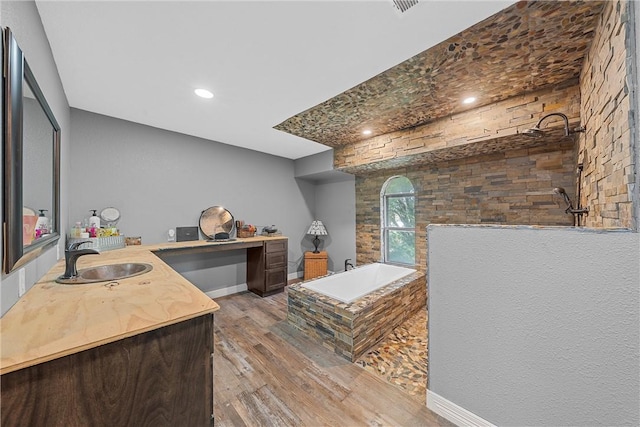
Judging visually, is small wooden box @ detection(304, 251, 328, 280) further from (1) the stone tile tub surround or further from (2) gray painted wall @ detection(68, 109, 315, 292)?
(1) the stone tile tub surround

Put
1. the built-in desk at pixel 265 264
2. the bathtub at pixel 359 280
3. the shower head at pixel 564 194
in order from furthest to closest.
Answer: the built-in desk at pixel 265 264, the bathtub at pixel 359 280, the shower head at pixel 564 194

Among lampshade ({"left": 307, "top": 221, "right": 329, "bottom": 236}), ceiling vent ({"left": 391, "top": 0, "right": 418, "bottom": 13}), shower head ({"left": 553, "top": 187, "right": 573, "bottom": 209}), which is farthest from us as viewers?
lampshade ({"left": 307, "top": 221, "right": 329, "bottom": 236})

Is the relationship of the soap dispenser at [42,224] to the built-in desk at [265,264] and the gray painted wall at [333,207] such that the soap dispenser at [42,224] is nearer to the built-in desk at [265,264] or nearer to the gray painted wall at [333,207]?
the built-in desk at [265,264]

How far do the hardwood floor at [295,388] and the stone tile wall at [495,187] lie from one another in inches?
90.5

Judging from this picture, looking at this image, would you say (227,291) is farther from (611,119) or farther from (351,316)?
(611,119)

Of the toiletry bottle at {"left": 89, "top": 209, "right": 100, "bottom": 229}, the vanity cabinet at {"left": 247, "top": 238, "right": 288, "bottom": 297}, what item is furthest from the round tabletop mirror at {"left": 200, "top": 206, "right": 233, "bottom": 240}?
the toiletry bottle at {"left": 89, "top": 209, "right": 100, "bottom": 229}

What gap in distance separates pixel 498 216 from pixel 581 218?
0.99 m

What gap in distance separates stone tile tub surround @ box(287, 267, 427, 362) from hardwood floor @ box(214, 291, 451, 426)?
0.12 meters

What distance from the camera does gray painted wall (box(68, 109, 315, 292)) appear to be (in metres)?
2.70

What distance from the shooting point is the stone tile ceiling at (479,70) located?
1.42 meters

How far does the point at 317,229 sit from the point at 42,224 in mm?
3827

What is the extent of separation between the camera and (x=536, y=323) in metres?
1.17

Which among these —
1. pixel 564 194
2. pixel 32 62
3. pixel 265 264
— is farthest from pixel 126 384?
pixel 564 194

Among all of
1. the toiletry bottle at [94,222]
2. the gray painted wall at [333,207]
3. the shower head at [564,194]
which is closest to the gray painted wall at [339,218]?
the gray painted wall at [333,207]
